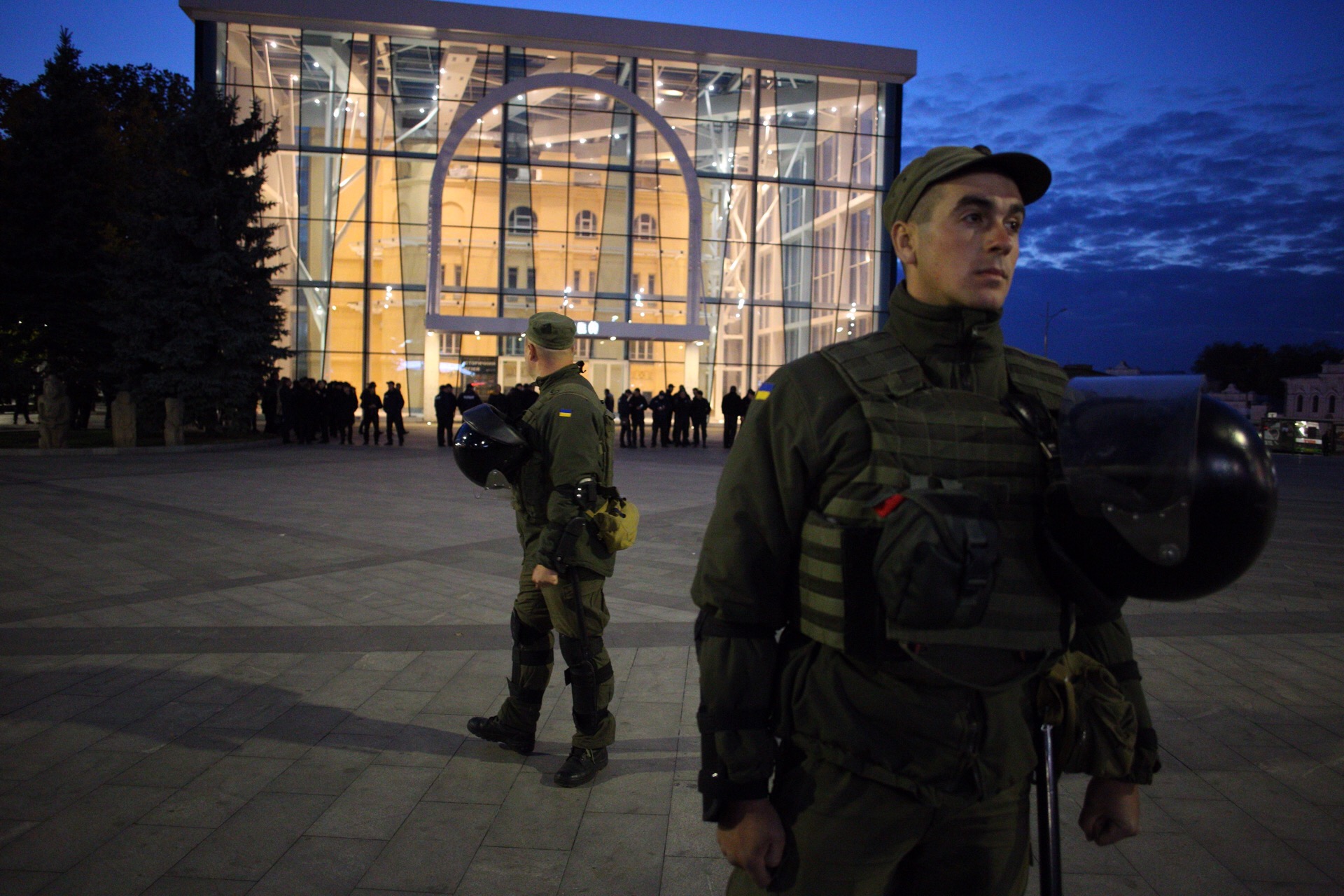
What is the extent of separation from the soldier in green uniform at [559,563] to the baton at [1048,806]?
6.61 feet

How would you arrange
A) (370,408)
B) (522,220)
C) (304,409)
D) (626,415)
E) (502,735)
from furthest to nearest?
(522,220) → (626,415) → (370,408) → (304,409) → (502,735)

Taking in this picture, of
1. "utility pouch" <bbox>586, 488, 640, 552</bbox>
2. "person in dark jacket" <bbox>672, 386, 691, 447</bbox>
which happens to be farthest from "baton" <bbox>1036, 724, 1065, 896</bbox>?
Result: "person in dark jacket" <bbox>672, 386, 691, 447</bbox>

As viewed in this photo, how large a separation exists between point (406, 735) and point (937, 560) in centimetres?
331

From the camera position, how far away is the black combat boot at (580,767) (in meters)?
A: 3.56

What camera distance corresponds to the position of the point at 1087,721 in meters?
1.74

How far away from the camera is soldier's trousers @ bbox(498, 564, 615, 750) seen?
11.8 ft

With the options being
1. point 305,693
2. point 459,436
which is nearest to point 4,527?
point 305,693

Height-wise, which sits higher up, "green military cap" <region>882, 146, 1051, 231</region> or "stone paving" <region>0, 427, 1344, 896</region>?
"green military cap" <region>882, 146, 1051, 231</region>

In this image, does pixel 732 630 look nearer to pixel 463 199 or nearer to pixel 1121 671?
pixel 1121 671

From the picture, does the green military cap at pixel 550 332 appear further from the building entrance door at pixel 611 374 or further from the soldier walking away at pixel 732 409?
the building entrance door at pixel 611 374

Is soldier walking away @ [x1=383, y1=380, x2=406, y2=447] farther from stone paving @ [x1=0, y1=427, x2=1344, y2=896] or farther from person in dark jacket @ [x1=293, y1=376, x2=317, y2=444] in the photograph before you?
stone paving @ [x1=0, y1=427, x2=1344, y2=896]

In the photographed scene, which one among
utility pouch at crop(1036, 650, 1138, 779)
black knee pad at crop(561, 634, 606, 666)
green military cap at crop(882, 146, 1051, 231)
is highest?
green military cap at crop(882, 146, 1051, 231)

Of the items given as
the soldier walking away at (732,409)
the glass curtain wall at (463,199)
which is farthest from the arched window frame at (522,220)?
the soldier walking away at (732,409)

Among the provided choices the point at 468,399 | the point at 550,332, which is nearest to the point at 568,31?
the point at 468,399
